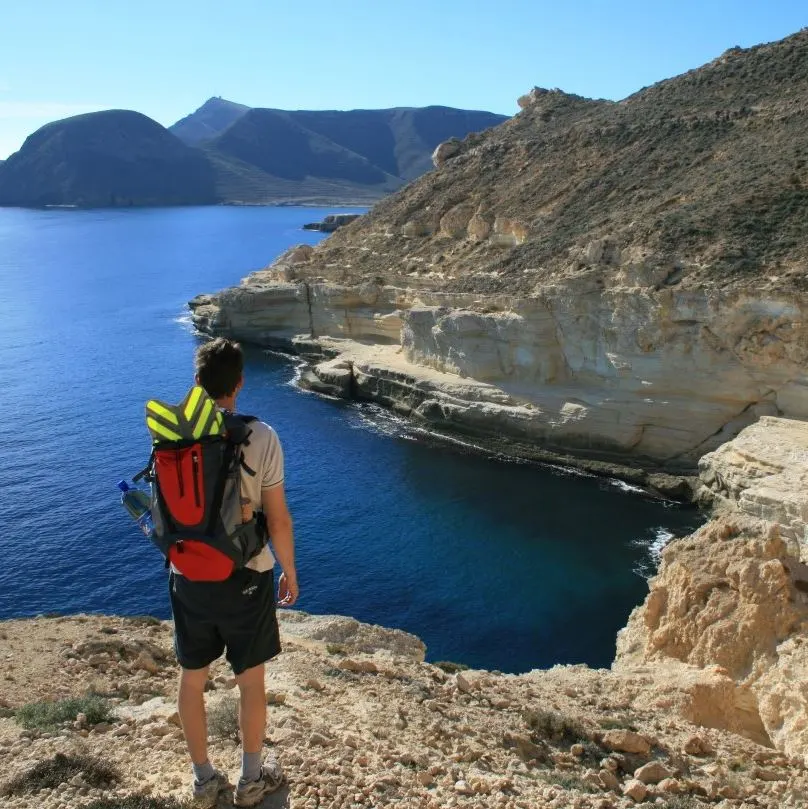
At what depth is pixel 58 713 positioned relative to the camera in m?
7.71

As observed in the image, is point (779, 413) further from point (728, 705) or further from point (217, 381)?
point (217, 381)

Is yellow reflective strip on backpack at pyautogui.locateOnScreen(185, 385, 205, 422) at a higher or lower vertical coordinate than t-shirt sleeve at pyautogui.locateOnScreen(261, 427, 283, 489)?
higher

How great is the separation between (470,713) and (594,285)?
25.0 meters

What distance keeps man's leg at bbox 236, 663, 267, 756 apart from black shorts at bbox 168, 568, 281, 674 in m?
0.09

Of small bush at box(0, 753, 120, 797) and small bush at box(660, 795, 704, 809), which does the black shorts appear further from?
small bush at box(660, 795, 704, 809)

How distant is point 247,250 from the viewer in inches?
3797

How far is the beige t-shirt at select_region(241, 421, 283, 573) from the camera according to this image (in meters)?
5.34

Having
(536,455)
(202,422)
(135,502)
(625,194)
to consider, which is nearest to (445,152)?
(625,194)

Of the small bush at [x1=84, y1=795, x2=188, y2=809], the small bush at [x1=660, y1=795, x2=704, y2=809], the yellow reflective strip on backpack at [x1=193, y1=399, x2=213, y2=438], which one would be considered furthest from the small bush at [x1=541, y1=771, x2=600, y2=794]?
the yellow reflective strip on backpack at [x1=193, y1=399, x2=213, y2=438]

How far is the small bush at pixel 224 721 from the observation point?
701 centimetres

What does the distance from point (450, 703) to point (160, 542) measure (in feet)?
15.8

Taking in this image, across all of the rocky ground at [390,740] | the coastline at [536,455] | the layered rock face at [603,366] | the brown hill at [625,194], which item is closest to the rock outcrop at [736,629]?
the rocky ground at [390,740]

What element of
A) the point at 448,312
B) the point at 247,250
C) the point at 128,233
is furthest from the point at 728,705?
the point at 128,233

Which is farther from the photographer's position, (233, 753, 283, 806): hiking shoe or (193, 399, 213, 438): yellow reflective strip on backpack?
(233, 753, 283, 806): hiking shoe
